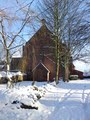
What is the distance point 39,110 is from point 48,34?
25.0 metres

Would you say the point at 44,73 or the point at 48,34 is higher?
the point at 48,34

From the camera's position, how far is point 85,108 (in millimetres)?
14180

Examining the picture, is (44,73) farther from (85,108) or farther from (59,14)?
(85,108)

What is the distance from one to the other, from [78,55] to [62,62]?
8.87ft

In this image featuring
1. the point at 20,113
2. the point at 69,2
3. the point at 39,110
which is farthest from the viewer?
the point at 69,2

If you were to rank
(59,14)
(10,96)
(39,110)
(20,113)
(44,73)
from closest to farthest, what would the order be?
(20,113), (39,110), (10,96), (59,14), (44,73)

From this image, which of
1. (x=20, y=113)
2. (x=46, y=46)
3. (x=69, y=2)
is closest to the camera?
(x=20, y=113)

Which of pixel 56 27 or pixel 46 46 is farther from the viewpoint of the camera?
pixel 46 46

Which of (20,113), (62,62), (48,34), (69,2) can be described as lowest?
(20,113)

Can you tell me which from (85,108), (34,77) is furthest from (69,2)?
(34,77)

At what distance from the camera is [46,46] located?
4275cm

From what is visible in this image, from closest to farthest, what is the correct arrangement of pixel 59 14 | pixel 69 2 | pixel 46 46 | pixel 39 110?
pixel 39 110 < pixel 69 2 < pixel 59 14 < pixel 46 46

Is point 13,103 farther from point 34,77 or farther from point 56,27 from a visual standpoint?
point 34,77

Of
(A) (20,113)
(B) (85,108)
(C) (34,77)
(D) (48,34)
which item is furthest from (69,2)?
(C) (34,77)
